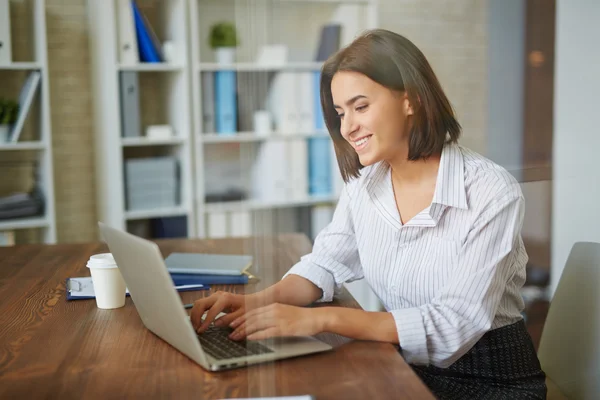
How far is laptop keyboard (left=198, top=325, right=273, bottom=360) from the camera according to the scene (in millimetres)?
951

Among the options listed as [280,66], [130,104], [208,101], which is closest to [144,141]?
[130,104]

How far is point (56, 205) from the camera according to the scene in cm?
325

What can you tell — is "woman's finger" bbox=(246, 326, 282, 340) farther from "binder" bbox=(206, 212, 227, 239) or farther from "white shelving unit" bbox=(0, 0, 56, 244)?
"white shelving unit" bbox=(0, 0, 56, 244)

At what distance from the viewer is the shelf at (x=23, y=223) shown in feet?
9.48

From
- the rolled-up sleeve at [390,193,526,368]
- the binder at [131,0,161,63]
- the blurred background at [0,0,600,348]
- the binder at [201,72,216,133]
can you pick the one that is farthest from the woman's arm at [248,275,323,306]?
the binder at [131,0,161,63]

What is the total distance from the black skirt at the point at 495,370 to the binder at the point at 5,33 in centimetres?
233

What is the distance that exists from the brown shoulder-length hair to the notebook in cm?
40

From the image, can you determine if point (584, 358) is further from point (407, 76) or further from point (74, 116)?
point (74, 116)

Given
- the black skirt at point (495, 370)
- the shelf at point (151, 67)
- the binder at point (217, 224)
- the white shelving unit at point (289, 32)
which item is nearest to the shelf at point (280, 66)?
the white shelving unit at point (289, 32)

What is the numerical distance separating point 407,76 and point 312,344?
0.46 m

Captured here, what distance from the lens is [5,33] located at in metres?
2.82

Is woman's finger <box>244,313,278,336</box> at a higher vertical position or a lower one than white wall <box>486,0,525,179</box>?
lower

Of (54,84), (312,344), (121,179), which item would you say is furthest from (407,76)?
(54,84)

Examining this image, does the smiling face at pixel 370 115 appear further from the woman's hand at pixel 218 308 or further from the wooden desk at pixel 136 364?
the woman's hand at pixel 218 308
